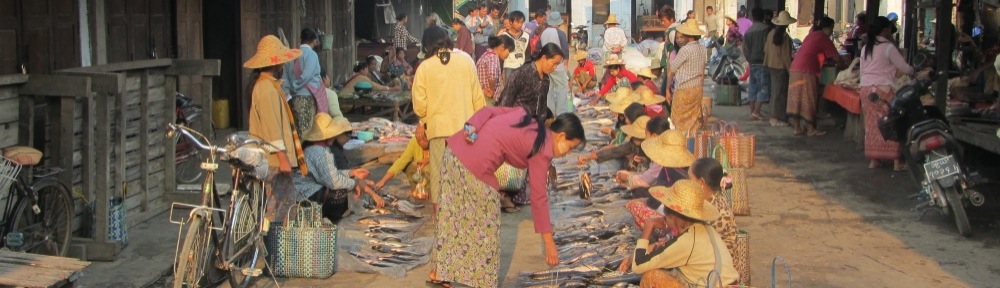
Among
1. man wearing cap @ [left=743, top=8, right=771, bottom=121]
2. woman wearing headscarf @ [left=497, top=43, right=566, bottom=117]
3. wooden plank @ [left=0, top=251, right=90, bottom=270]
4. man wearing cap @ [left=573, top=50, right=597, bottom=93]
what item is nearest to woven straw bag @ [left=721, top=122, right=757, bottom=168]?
woman wearing headscarf @ [left=497, top=43, right=566, bottom=117]

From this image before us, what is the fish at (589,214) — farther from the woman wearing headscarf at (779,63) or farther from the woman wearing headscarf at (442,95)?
the woman wearing headscarf at (779,63)

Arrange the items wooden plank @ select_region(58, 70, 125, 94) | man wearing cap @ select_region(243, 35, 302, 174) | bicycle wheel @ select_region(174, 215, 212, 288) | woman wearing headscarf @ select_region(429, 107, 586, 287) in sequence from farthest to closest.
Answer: man wearing cap @ select_region(243, 35, 302, 174) → wooden plank @ select_region(58, 70, 125, 94) → woman wearing headscarf @ select_region(429, 107, 586, 287) → bicycle wheel @ select_region(174, 215, 212, 288)

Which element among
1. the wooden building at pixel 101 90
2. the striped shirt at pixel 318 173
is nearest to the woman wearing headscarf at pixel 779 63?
the wooden building at pixel 101 90

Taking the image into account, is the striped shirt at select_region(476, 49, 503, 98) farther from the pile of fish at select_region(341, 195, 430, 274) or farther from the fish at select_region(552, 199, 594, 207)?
the pile of fish at select_region(341, 195, 430, 274)

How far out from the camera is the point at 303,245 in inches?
311

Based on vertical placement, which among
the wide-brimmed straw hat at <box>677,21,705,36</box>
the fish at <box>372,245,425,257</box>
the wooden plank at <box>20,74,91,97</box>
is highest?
the wide-brimmed straw hat at <box>677,21,705,36</box>

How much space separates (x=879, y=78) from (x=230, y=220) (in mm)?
7611

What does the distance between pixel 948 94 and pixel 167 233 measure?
7724 mm

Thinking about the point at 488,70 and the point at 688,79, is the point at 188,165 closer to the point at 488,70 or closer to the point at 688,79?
the point at 488,70

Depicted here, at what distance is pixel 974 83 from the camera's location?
13008 mm

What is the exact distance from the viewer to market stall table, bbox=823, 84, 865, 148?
1416cm

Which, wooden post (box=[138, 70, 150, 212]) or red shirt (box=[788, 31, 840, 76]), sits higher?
red shirt (box=[788, 31, 840, 76])

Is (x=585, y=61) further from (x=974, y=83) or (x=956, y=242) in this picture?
(x=956, y=242)

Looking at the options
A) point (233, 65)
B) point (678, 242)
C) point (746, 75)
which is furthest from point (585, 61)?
point (678, 242)
